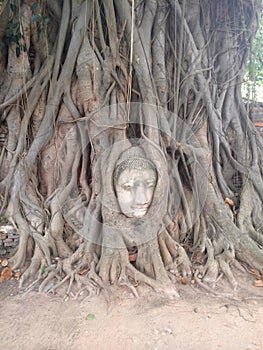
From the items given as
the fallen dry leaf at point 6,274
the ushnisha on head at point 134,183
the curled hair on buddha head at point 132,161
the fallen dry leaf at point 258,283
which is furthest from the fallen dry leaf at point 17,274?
the fallen dry leaf at point 258,283

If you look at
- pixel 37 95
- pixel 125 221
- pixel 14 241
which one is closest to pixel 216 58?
pixel 37 95

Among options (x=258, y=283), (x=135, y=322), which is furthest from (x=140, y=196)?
(x=258, y=283)

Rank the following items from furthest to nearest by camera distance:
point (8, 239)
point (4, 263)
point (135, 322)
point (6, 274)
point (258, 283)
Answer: point (8, 239), point (4, 263), point (6, 274), point (258, 283), point (135, 322)

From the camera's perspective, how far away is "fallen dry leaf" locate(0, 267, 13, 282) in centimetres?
224

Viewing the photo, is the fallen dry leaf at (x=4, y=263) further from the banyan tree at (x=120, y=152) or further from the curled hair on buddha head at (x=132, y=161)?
the curled hair on buddha head at (x=132, y=161)

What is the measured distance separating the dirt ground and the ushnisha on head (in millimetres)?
625

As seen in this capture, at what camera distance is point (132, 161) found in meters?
2.19

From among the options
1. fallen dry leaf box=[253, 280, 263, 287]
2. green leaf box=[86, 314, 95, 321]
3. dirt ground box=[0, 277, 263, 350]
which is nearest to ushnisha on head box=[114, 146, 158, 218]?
dirt ground box=[0, 277, 263, 350]

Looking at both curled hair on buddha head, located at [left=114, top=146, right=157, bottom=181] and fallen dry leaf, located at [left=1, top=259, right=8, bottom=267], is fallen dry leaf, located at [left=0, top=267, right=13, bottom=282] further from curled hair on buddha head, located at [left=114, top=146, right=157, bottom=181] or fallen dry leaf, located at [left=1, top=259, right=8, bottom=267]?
curled hair on buddha head, located at [left=114, top=146, right=157, bottom=181]

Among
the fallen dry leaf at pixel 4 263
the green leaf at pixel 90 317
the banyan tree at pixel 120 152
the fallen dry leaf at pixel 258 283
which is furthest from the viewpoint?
the fallen dry leaf at pixel 4 263

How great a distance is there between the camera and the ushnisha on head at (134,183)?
7.11ft

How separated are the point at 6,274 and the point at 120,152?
1.38m

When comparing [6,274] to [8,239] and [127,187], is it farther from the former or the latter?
[127,187]

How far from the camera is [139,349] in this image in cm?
153
